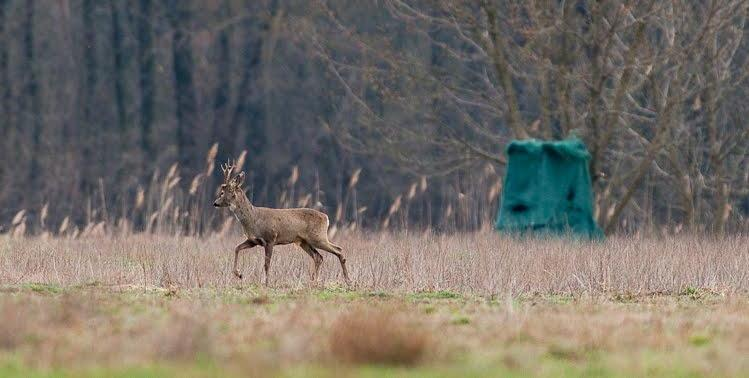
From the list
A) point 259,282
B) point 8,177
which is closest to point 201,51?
point 8,177

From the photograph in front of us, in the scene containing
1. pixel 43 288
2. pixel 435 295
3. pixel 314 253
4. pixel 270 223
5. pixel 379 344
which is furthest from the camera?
pixel 314 253

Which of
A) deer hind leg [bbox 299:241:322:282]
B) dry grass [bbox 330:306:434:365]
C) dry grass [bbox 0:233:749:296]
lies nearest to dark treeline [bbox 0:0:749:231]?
dry grass [bbox 0:233:749:296]

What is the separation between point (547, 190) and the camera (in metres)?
19.8

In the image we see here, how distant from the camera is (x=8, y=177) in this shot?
29.5 metres

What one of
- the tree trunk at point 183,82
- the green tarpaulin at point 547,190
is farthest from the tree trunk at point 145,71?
the green tarpaulin at point 547,190

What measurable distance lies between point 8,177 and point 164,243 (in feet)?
43.5

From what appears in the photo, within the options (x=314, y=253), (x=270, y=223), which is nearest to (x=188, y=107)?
(x=314, y=253)

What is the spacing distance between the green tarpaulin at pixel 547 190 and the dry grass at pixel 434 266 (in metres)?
2.39

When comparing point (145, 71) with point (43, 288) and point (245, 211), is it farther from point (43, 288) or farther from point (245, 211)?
point (43, 288)

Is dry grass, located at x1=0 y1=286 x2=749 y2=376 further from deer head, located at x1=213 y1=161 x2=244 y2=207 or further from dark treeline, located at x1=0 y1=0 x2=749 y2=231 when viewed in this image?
dark treeline, located at x1=0 y1=0 x2=749 y2=231

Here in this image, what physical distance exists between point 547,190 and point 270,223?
23.8ft

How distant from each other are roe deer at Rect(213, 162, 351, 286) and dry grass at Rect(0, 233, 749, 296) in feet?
1.03

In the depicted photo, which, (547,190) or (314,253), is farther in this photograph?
(547,190)

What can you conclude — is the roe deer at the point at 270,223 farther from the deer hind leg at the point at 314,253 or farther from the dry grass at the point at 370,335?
Answer: the dry grass at the point at 370,335
